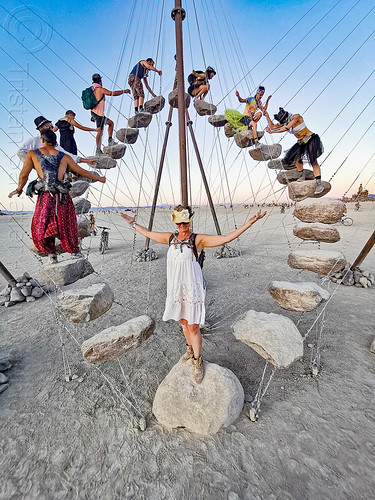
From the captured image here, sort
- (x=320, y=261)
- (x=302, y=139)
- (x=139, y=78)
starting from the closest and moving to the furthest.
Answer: (x=320, y=261) < (x=302, y=139) < (x=139, y=78)

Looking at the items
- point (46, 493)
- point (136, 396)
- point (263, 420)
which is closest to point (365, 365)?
point (263, 420)

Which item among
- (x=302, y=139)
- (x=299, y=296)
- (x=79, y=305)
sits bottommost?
(x=299, y=296)

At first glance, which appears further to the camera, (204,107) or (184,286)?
(204,107)

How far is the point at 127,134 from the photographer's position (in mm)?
4230


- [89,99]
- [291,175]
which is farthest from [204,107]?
[291,175]

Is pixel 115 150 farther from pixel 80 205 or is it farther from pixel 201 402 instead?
pixel 201 402

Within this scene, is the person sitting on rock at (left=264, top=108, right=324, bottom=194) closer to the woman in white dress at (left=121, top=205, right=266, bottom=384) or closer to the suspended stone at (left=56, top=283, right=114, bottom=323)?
the woman in white dress at (left=121, top=205, right=266, bottom=384)

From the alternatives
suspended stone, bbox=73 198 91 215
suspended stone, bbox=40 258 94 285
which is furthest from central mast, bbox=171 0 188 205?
suspended stone, bbox=40 258 94 285

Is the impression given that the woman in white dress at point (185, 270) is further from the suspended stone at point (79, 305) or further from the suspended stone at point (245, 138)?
the suspended stone at point (245, 138)

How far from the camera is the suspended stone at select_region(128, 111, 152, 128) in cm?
433

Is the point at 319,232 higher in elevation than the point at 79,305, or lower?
higher

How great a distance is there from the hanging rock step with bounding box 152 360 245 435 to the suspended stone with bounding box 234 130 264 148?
4.26m

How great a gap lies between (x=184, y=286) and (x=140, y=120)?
3.91 meters

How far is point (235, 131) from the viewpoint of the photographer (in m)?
4.72
